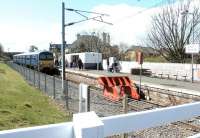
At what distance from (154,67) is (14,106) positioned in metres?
34.3

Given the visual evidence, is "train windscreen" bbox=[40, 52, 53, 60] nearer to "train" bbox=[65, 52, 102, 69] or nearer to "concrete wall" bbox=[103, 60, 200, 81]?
"train" bbox=[65, 52, 102, 69]

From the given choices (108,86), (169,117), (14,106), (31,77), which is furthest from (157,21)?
(169,117)

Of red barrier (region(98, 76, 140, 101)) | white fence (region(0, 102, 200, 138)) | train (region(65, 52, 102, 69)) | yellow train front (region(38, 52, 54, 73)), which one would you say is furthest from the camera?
train (region(65, 52, 102, 69))

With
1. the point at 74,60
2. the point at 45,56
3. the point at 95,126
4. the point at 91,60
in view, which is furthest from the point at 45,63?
the point at 95,126

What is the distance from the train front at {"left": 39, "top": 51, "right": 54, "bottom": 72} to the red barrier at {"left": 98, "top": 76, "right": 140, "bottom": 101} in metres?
26.2

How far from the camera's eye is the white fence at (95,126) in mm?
2939

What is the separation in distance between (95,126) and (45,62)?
4923 cm

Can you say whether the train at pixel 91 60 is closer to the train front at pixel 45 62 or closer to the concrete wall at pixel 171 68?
the train front at pixel 45 62

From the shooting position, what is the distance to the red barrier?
22.6m

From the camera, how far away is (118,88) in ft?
77.7

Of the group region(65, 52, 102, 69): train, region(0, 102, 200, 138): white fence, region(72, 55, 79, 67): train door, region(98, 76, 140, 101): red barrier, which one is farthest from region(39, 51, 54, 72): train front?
region(0, 102, 200, 138): white fence

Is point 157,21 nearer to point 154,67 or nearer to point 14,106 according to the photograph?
point 154,67

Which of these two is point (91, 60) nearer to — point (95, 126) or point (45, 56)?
point (45, 56)

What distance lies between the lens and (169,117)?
15.1ft
